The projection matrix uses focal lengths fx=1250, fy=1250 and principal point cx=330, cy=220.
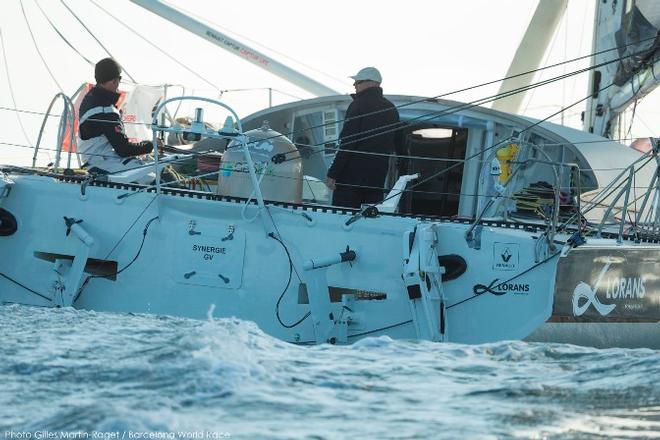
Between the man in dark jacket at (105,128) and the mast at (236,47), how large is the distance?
9639 millimetres

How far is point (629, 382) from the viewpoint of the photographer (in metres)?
4.89

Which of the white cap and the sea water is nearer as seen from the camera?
the sea water

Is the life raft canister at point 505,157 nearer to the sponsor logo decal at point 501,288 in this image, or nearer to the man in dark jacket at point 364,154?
the man in dark jacket at point 364,154

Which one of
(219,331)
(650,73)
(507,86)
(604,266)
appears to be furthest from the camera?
(507,86)

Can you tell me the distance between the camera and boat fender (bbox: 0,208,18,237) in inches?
316

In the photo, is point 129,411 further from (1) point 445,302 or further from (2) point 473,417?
(1) point 445,302

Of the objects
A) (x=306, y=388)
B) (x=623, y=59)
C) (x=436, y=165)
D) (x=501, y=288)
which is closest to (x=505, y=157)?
(x=501, y=288)

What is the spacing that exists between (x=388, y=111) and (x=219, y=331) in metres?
3.34

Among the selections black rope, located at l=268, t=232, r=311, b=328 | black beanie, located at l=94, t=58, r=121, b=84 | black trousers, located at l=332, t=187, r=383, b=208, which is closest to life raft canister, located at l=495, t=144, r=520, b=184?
black trousers, located at l=332, t=187, r=383, b=208

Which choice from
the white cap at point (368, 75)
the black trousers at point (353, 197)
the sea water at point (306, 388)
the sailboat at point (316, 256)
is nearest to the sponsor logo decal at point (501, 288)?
the sailboat at point (316, 256)

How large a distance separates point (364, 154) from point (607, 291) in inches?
82.3

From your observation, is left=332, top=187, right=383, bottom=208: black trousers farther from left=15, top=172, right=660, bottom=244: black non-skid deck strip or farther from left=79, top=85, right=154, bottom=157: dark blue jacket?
left=79, top=85, right=154, bottom=157: dark blue jacket

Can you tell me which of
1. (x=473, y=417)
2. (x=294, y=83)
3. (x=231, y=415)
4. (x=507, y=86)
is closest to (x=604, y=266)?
(x=473, y=417)

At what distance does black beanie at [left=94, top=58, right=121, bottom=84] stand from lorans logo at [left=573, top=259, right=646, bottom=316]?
11.8ft
